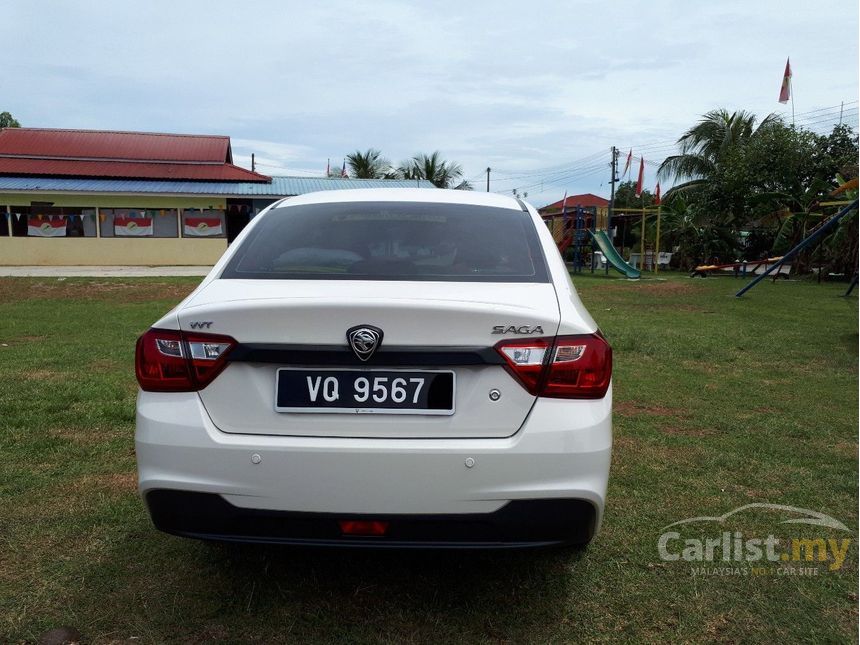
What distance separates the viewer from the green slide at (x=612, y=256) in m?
23.9

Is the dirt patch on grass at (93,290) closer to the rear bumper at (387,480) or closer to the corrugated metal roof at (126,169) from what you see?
the corrugated metal roof at (126,169)

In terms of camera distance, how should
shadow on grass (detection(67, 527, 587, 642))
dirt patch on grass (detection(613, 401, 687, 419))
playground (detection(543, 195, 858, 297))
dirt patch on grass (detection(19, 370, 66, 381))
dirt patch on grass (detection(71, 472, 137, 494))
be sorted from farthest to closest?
playground (detection(543, 195, 858, 297)) < dirt patch on grass (detection(19, 370, 66, 381)) < dirt patch on grass (detection(613, 401, 687, 419)) < dirt patch on grass (detection(71, 472, 137, 494)) < shadow on grass (detection(67, 527, 587, 642))

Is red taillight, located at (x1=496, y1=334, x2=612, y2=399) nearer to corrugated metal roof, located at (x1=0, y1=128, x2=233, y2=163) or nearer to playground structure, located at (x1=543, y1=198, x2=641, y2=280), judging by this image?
playground structure, located at (x1=543, y1=198, x2=641, y2=280)

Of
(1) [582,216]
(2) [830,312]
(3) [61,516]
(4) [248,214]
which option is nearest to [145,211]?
(4) [248,214]

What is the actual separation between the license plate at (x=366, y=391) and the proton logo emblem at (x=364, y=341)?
0.22 feet

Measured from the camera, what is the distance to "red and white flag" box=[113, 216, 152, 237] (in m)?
25.2

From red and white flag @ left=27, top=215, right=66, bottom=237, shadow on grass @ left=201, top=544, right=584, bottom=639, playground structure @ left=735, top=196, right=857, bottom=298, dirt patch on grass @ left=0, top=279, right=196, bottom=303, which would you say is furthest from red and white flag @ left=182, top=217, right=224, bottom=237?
shadow on grass @ left=201, top=544, right=584, bottom=639

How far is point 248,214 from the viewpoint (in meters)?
26.7

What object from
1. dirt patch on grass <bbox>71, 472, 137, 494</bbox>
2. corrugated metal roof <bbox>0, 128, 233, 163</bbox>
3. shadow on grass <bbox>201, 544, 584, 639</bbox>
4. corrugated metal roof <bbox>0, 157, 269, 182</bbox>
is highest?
corrugated metal roof <bbox>0, 128, 233, 163</bbox>

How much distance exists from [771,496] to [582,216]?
24742 mm

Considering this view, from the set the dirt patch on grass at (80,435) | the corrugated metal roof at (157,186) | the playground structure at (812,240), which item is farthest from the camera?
the corrugated metal roof at (157,186)

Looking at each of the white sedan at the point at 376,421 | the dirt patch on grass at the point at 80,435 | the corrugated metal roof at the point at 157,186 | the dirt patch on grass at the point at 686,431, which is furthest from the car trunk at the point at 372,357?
the corrugated metal roof at the point at 157,186

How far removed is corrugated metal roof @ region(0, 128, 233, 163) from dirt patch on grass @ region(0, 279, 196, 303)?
10.9 metres

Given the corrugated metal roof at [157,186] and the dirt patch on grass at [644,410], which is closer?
the dirt patch on grass at [644,410]
